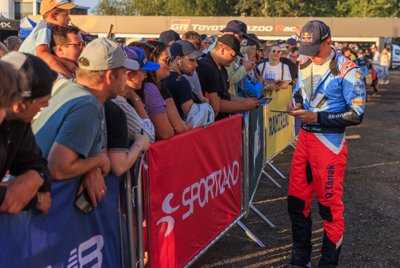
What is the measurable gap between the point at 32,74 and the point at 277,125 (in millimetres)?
6641

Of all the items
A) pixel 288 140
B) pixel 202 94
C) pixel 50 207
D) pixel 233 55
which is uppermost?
pixel 233 55

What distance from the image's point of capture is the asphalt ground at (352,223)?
16.2 feet

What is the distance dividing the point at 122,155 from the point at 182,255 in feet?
4.27

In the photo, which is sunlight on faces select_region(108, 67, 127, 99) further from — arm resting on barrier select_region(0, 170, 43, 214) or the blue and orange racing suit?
the blue and orange racing suit

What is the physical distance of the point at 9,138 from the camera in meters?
2.25

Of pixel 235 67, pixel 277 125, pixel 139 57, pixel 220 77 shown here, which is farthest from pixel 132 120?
pixel 277 125

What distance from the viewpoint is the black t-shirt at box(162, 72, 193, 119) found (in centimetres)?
449

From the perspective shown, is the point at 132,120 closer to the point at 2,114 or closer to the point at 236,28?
the point at 2,114

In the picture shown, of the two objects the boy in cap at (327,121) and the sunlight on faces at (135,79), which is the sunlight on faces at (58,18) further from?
the boy in cap at (327,121)

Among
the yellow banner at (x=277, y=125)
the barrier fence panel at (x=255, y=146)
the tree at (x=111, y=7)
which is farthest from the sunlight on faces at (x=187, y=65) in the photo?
the tree at (x=111, y=7)

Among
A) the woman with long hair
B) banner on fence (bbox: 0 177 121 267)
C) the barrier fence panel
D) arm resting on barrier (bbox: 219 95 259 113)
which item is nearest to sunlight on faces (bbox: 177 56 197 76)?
the woman with long hair

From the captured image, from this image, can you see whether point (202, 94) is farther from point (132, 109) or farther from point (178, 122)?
point (132, 109)

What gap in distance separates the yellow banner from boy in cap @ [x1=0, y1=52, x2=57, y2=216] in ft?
16.7

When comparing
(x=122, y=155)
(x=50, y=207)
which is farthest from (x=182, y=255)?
(x=50, y=207)
